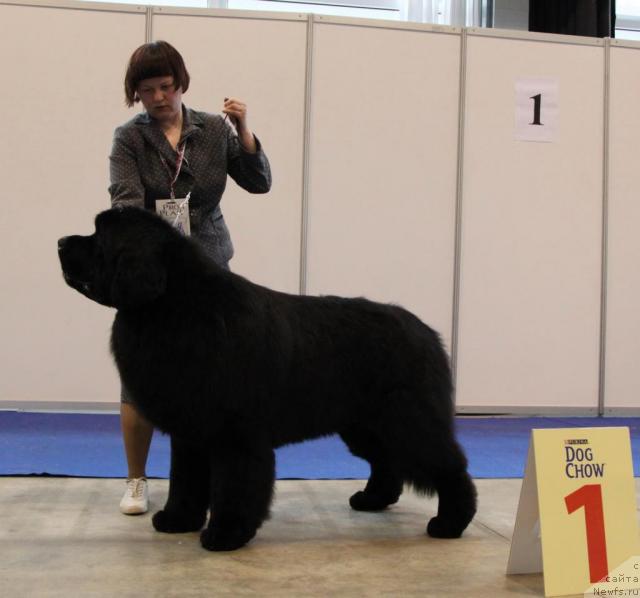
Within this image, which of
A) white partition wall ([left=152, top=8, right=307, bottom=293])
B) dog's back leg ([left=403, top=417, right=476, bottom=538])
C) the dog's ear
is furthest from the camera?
white partition wall ([left=152, top=8, right=307, bottom=293])

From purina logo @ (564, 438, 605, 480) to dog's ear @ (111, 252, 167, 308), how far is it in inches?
58.4

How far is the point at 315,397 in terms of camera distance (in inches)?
114

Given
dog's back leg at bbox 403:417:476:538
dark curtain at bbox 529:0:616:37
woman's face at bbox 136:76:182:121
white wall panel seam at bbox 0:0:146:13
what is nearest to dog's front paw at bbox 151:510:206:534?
dog's back leg at bbox 403:417:476:538

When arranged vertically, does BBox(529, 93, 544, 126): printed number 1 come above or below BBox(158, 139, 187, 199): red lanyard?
above

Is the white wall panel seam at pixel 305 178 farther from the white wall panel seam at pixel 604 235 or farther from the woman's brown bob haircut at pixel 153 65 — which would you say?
the woman's brown bob haircut at pixel 153 65

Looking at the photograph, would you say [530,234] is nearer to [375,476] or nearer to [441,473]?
[375,476]

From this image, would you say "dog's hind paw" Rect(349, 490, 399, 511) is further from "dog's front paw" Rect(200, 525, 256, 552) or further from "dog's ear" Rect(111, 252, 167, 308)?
"dog's ear" Rect(111, 252, 167, 308)

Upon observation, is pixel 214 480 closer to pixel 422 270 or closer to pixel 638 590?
pixel 638 590

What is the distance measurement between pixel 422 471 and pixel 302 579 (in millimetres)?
724

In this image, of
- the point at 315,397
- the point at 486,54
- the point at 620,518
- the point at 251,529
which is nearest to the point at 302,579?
the point at 251,529

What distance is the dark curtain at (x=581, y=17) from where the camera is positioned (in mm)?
7578

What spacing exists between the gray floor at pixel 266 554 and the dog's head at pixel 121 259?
92 centimetres

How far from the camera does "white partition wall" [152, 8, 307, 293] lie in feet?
19.8

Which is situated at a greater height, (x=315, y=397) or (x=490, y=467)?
(x=315, y=397)
